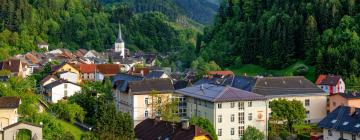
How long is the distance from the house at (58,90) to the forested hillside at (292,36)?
31.2 metres

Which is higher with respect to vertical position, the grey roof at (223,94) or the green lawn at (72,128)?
the grey roof at (223,94)

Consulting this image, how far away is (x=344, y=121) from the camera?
42969 millimetres

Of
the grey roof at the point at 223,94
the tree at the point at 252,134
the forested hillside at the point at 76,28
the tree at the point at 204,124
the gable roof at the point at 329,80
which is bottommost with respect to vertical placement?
the tree at the point at 252,134

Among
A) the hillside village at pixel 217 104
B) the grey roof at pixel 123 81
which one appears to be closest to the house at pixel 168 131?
the hillside village at pixel 217 104

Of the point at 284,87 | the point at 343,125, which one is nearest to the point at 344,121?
the point at 343,125

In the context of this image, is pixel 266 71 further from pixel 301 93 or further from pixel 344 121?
pixel 344 121

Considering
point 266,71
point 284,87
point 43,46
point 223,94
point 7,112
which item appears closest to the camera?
point 7,112

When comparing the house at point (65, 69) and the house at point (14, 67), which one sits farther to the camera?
the house at point (65, 69)

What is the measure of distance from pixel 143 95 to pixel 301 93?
13.8 metres

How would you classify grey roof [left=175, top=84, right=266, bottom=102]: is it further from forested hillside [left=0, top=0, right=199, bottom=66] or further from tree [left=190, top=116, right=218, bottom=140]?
forested hillside [left=0, top=0, right=199, bottom=66]

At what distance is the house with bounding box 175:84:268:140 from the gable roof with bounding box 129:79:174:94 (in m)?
5.51

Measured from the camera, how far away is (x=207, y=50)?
339 feet

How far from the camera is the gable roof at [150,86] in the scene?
52156mm

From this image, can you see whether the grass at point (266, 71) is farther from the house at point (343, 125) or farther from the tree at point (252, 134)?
the tree at point (252, 134)
